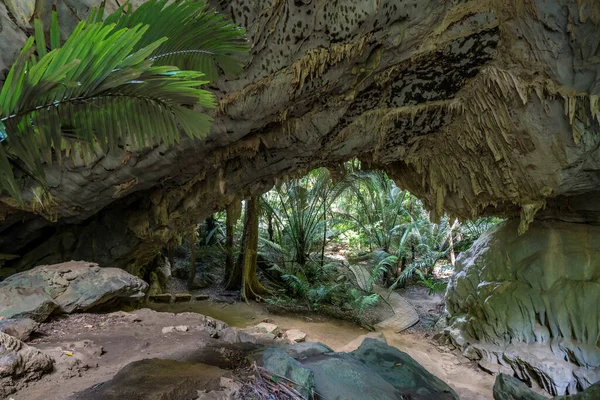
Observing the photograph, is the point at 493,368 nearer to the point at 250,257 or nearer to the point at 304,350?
the point at 304,350

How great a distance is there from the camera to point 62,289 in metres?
3.77

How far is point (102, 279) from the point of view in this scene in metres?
4.04

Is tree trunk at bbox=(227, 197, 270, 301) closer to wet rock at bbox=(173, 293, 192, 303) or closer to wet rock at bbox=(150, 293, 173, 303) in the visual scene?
wet rock at bbox=(173, 293, 192, 303)

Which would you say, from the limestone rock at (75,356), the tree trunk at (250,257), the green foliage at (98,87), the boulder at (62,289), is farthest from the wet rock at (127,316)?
the tree trunk at (250,257)

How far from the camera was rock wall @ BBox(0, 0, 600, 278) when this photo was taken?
3.01 metres

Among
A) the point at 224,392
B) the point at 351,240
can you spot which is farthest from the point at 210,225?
the point at 224,392

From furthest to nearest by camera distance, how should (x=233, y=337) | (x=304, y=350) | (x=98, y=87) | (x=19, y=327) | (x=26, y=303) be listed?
1. (x=233, y=337)
2. (x=26, y=303)
3. (x=304, y=350)
4. (x=19, y=327)
5. (x=98, y=87)

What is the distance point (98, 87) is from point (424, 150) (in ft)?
15.6

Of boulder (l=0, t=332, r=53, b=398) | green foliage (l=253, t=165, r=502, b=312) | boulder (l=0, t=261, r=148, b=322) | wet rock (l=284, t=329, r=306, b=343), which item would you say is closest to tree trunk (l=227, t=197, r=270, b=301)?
green foliage (l=253, t=165, r=502, b=312)

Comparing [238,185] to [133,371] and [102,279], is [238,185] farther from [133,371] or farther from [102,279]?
[133,371]

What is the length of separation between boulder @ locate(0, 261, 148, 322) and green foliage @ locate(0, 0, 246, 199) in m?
2.82

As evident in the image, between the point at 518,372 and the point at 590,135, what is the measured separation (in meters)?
3.82

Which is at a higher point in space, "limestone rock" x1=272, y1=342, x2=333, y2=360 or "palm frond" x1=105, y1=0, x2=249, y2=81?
"palm frond" x1=105, y1=0, x2=249, y2=81

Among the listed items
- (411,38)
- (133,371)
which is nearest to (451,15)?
(411,38)
